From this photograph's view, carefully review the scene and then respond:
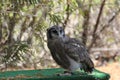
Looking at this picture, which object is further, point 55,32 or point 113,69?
point 113,69

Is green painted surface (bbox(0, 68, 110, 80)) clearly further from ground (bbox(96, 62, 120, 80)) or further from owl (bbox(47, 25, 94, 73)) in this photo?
ground (bbox(96, 62, 120, 80))

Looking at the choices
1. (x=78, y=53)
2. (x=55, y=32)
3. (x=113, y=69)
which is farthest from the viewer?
(x=113, y=69)

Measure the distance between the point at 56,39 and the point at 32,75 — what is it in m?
0.45

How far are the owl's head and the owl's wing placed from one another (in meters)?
0.13

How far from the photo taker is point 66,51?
5.59 metres

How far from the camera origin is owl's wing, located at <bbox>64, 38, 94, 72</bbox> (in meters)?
5.60

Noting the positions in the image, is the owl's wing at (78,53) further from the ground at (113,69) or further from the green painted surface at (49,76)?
the ground at (113,69)

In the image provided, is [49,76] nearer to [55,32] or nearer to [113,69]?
[55,32]

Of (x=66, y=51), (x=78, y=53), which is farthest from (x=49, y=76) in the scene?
(x=78, y=53)

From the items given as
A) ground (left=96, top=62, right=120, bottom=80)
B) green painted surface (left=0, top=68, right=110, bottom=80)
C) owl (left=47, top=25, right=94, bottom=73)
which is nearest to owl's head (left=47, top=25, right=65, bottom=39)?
owl (left=47, top=25, right=94, bottom=73)

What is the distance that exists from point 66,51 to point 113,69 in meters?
5.14

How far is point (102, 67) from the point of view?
432 inches

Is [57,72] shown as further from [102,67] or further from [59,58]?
[102,67]

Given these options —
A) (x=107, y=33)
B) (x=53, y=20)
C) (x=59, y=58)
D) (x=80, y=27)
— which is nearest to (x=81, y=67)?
(x=59, y=58)
